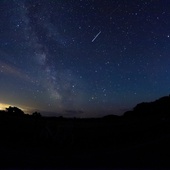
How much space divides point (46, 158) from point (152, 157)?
13.6ft

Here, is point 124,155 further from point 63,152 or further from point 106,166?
point 63,152

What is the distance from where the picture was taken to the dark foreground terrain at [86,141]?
345 inches

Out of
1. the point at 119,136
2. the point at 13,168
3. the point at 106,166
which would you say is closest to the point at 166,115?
the point at 119,136

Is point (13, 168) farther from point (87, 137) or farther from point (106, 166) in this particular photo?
point (87, 137)

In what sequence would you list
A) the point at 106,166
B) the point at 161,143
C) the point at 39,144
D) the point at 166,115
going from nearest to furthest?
the point at 106,166 < the point at 161,143 < the point at 39,144 < the point at 166,115

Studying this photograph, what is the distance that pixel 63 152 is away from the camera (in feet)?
33.6

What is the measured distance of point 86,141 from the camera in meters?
11.8

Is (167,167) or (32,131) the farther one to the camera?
(32,131)

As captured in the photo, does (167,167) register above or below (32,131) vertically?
below

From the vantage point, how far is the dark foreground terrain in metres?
8.76

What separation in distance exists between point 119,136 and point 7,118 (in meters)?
6.23

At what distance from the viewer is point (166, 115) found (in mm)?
13727

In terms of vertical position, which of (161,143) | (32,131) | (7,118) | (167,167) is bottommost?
(167,167)

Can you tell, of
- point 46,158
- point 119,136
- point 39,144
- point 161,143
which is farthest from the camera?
point 119,136
